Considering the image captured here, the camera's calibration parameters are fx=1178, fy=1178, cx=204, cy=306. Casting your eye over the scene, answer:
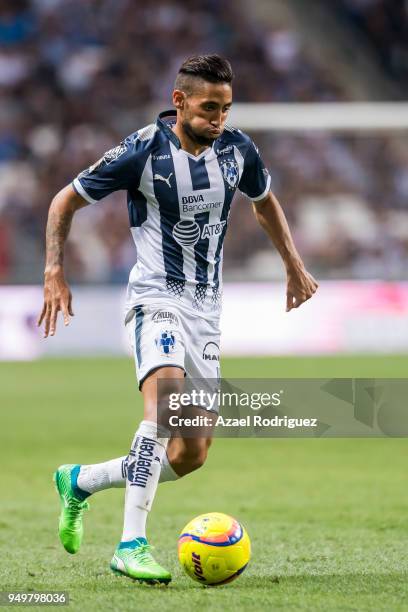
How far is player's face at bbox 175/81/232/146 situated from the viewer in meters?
5.05

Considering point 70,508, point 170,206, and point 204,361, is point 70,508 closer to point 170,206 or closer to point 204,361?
point 204,361

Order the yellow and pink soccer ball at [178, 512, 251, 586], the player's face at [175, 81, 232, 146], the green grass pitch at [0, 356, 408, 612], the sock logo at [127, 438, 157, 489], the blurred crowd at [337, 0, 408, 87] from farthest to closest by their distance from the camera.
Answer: the blurred crowd at [337, 0, 408, 87], the player's face at [175, 81, 232, 146], the sock logo at [127, 438, 157, 489], the yellow and pink soccer ball at [178, 512, 251, 586], the green grass pitch at [0, 356, 408, 612]

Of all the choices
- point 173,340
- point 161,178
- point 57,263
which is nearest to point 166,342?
point 173,340

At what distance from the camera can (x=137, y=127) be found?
17.5 meters

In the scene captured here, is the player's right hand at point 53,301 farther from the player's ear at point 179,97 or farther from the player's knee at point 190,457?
the player's ear at point 179,97

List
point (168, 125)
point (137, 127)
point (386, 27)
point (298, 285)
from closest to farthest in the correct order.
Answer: point (168, 125) < point (298, 285) < point (137, 127) < point (386, 27)

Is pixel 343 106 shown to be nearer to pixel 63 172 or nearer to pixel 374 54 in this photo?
pixel 374 54

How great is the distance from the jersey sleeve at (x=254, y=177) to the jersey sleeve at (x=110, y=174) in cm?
62

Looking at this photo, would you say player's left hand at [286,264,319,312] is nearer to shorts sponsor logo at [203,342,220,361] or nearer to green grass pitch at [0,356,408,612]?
shorts sponsor logo at [203,342,220,361]

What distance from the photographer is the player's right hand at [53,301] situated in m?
4.89

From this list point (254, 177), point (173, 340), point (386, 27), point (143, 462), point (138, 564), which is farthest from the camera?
point (386, 27)

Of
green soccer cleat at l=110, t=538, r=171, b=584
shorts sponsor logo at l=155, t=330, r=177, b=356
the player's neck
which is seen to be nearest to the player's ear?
the player's neck

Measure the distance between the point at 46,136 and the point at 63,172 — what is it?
0.87m

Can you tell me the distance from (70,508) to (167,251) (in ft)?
4.16
